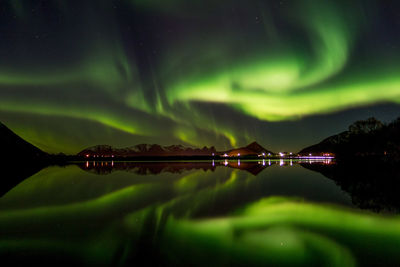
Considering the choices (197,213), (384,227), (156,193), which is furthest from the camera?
(156,193)

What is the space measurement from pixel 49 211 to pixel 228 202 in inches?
348

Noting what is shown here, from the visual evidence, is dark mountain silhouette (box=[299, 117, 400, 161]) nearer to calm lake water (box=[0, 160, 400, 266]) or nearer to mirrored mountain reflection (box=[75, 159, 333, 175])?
mirrored mountain reflection (box=[75, 159, 333, 175])

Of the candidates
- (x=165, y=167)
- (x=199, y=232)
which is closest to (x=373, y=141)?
(x=165, y=167)

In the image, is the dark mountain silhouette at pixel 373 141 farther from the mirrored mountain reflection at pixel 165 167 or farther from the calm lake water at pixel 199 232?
the calm lake water at pixel 199 232

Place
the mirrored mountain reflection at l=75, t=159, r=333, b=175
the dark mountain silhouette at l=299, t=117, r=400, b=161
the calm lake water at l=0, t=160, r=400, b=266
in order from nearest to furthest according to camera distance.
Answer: the calm lake water at l=0, t=160, r=400, b=266 → the mirrored mountain reflection at l=75, t=159, r=333, b=175 → the dark mountain silhouette at l=299, t=117, r=400, b=161

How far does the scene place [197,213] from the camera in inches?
558

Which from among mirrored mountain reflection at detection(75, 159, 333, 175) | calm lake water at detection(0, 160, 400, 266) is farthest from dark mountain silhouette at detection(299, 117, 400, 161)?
calm lake water at detection(0, 160, 400, 266)

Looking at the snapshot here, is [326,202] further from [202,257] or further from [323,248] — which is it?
[202,257]

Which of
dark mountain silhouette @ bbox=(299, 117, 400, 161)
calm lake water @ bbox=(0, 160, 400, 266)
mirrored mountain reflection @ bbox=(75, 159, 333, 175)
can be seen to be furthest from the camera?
dark mountain silhouette @ bbox=(299, 117, 400, 161)

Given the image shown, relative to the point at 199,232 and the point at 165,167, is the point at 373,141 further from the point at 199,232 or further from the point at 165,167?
the point at 199,232

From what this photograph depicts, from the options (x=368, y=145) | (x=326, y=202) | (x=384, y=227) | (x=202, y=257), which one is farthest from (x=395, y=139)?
(x=202, y=257)

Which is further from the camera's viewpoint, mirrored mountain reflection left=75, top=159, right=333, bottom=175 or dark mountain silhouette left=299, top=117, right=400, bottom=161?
dark mountain silhouette left=299, top=117, right=400, bottom=161

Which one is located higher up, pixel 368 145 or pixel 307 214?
pixel 368 145

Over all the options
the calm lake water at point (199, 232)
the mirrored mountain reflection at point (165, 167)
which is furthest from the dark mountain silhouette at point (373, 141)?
the calm lake water at point (199, 232)
